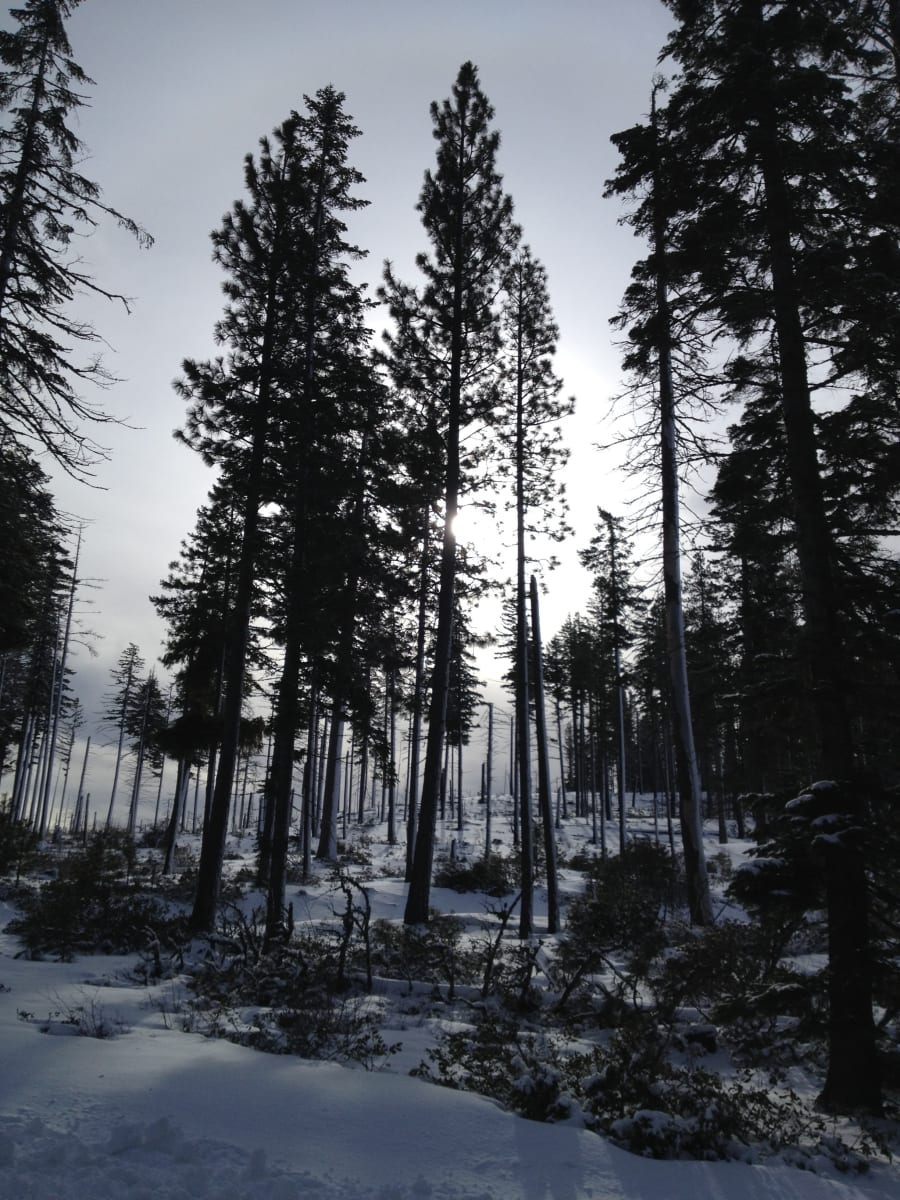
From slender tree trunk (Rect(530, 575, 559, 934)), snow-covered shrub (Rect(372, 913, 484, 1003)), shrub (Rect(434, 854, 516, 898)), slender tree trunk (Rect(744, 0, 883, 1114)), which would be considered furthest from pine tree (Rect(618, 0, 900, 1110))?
shrub (Rect(434, 854, 516, 898))

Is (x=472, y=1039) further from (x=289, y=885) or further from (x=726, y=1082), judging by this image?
(x=289, y=885)

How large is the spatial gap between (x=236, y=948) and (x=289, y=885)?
10.3m

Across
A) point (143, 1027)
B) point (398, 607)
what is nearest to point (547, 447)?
point (398, 607)

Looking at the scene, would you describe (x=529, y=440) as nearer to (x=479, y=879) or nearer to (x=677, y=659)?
(x=677, y=659)

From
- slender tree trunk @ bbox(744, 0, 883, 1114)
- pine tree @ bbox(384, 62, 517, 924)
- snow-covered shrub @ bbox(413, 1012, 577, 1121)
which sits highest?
pine tree @ bbox(384, 62, 517, 924)

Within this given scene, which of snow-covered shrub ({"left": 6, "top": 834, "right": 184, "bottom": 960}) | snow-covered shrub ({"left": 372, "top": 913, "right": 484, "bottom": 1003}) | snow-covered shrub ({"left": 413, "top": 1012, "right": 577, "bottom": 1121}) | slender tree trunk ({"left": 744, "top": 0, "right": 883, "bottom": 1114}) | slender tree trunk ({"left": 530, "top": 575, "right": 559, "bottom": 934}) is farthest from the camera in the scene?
slender tree trunk ({"left": 530, "top": 575, "right": 559, "bottom": 934})

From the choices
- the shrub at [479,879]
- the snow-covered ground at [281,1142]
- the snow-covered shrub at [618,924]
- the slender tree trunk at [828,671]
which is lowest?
the shrub at [479,879]

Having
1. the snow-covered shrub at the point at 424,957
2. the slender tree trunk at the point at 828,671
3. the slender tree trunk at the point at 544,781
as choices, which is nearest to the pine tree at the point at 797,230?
the slender tree trunk at the point at 828,671

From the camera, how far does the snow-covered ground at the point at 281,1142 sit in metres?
3.01

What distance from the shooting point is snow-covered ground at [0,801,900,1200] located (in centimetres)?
301

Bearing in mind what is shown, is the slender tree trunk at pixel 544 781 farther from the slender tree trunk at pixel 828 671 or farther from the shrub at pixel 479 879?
the slender tree trunk at pixel 828 671

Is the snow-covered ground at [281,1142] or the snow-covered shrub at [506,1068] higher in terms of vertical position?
the snow-covered ground at [281,1142]

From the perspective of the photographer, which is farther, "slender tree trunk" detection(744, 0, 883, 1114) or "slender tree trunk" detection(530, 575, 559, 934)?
"slender tree trunk" detection(530, 575, 559, 934)

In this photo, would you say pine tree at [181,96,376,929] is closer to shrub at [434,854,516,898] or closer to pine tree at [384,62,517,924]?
pine tree at [384,62,517,924]
